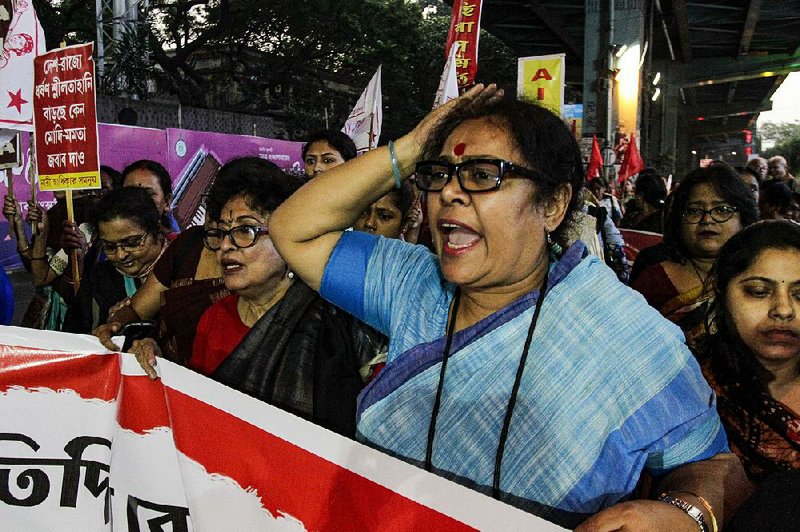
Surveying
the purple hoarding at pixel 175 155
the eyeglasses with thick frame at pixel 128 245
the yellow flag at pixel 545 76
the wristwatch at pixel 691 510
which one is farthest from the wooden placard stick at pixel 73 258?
the yellow flag at pixel 545 76

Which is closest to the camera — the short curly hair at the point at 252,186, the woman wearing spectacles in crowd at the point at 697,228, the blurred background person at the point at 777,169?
the short curly hair at the point at 252,186

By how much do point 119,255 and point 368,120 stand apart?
2.60m

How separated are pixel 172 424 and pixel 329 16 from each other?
2095 cm

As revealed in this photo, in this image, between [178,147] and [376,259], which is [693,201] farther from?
[178,147]

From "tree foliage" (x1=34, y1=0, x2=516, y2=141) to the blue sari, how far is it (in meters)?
15.4

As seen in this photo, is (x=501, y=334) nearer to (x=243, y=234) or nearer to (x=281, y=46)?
(x=243, y=234)

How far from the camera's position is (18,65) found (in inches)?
150

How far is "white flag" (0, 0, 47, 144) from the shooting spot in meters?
3.76

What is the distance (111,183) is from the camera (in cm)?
495

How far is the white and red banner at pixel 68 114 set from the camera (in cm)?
384

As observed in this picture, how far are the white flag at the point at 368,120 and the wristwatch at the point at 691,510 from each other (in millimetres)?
4109

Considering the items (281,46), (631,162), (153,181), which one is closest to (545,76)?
(631,162)

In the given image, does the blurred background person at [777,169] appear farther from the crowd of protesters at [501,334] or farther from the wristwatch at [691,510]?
the wristwatch at [691,510]

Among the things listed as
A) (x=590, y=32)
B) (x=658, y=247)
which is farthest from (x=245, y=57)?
(x=658, y=247)
